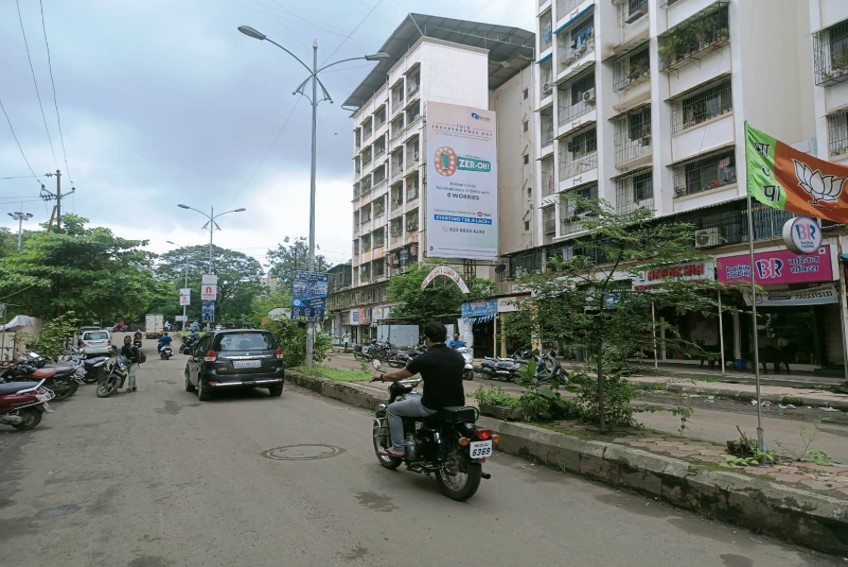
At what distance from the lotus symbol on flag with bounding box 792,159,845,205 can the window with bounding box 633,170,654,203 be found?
17.4m

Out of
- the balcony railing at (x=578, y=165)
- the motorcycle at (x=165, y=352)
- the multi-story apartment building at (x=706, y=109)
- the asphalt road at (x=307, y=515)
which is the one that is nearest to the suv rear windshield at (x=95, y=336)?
the motorcycle at (x=165, y=352)

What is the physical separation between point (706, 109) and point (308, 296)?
1727 cm

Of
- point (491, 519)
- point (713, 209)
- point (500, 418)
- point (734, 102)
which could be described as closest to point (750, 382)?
point (713, 209)

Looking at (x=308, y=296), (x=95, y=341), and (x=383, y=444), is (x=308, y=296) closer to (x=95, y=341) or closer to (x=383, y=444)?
(x=383, y=444)

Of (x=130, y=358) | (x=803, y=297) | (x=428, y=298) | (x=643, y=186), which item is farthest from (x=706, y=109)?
(x=130, y=358)

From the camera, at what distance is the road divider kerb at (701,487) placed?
377cm

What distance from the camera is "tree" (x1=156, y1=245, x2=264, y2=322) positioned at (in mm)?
68188

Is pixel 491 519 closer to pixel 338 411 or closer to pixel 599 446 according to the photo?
pixel 599 446

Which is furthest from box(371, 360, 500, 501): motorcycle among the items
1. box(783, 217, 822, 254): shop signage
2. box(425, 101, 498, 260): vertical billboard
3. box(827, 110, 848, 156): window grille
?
box(425, 101, 498, 260): vertical billboard

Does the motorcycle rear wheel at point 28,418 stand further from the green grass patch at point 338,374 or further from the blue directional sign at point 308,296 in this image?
the blue directional sign at point 308,296

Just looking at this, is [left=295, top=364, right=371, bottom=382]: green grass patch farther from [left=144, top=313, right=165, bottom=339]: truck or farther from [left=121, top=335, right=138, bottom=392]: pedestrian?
[left=144, top=313, right=165, bottom=339]: truck

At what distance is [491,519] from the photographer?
14.6ft

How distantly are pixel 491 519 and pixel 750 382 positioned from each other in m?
14.7

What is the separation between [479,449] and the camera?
4.74m
